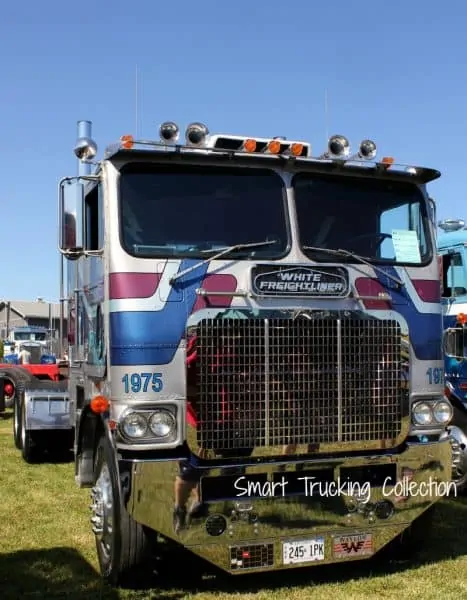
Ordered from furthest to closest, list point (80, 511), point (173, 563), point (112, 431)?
point (80, 511) < point (173, 563) < point (112, 431)

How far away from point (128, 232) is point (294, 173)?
1341 millimetres

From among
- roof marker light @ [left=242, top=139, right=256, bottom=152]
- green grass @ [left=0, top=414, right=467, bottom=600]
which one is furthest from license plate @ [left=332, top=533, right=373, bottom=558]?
roof marker light @ [left=242, top=139, right=256, bottom=152]

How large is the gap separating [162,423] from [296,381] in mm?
957

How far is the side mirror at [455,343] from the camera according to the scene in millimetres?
8297

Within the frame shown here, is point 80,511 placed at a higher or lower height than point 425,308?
lower

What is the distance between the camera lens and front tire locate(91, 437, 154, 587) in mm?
4945

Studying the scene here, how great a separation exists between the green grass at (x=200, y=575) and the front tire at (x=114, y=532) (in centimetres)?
13

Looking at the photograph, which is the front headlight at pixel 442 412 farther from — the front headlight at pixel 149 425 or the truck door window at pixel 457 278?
the truck door window at pixel 457 278

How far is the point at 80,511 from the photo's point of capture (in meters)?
7.52

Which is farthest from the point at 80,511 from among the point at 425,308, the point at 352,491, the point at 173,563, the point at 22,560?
the point at 425,308

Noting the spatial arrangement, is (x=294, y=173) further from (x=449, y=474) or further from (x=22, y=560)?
(x=22, y=560)

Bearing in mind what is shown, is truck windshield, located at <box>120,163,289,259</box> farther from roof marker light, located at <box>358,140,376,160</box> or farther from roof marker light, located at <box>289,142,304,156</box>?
roof marker light, located at <box>358,140,376,160</box>

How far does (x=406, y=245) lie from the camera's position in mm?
5789

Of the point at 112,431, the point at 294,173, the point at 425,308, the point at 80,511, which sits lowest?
the point at 80,511
